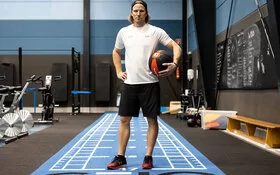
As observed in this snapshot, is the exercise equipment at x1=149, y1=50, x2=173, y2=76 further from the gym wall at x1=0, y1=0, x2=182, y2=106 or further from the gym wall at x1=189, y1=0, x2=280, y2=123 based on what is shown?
the gym wall at x1=0, y1=0, x2=182, y2=106

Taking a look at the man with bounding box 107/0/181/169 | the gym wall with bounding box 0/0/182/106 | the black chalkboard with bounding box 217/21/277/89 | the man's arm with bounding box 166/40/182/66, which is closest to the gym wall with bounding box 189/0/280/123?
the black chalkboard with bounding box 217/21/277/89

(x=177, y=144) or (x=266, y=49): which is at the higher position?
(x=266, y=49)

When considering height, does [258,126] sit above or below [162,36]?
below

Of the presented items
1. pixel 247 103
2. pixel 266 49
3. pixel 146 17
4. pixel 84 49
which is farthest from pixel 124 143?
pixel 84 49

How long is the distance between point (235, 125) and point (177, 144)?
1.83 meters

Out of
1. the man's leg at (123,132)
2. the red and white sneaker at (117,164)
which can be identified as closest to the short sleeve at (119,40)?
the man's leg at (123,132)

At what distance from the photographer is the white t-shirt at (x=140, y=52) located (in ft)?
9.64

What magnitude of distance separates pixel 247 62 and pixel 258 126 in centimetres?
112

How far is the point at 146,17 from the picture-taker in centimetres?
302

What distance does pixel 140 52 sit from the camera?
9.66 ft

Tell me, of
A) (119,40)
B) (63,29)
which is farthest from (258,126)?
Answer: (63,29)

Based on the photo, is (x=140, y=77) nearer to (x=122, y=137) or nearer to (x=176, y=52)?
(x=176, y=52)

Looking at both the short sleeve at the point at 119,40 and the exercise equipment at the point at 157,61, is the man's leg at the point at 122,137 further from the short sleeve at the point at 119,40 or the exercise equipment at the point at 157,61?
the short sleeve at the point at 119,40

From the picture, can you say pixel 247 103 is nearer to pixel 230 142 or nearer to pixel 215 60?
pixel 230 142
